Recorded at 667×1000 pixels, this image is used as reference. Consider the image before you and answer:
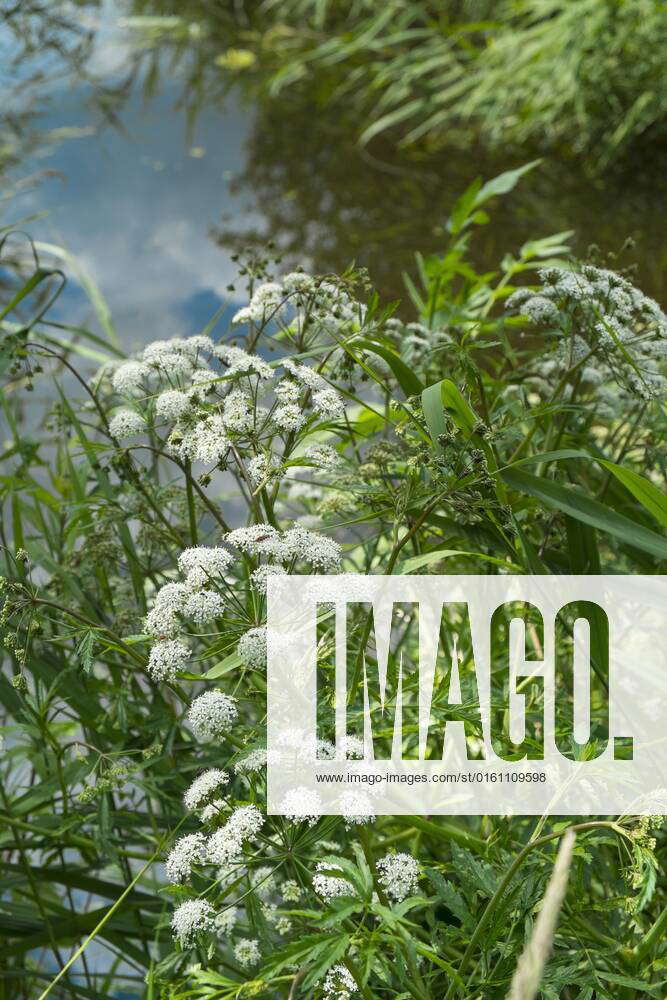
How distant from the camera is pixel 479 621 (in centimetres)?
157

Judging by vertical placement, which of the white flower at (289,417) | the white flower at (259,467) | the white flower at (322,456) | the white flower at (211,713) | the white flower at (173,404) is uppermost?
the white flower at (173,404)

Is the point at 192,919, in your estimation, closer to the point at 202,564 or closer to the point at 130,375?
the point at 202,564

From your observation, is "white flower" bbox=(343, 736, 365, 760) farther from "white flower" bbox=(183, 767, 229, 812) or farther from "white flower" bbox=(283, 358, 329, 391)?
"white flower" bbox=(283, 358, 329, 391)

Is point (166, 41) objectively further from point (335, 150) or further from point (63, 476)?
point (63, 476)

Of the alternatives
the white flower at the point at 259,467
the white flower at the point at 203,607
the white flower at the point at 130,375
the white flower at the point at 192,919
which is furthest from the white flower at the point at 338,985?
the white flower at the point at 130,375

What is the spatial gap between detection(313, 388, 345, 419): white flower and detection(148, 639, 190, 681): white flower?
0.35m

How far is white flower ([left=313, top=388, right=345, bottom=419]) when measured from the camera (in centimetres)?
127

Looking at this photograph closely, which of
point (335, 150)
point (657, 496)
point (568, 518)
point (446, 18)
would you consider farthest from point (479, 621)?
point (446, 18)

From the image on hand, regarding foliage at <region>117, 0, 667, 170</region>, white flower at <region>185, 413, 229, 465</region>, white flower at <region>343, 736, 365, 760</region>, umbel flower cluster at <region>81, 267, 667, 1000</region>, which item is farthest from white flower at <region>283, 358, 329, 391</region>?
foliage at <region>117, 0, 667, 170</region>

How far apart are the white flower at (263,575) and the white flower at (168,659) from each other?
11 centimetres

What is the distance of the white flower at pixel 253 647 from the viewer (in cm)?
111

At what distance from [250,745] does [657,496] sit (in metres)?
0.61

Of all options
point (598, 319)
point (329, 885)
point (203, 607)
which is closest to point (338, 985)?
point (329, 885)

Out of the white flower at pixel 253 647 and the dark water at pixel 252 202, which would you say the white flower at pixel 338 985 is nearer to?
the white flower at pixel 253 647
